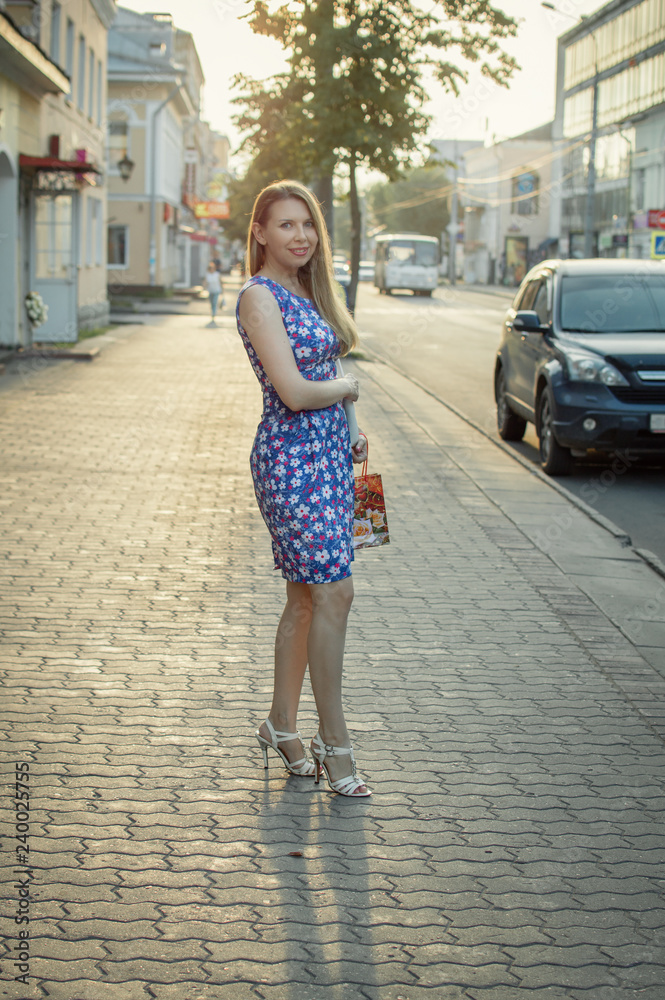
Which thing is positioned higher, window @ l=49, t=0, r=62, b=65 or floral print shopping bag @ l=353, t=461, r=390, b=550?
window @ l=49, t=0, r=62, b=65

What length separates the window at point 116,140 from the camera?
4553cm

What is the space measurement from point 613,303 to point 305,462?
7.81 metres

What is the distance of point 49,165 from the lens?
65.6 feet

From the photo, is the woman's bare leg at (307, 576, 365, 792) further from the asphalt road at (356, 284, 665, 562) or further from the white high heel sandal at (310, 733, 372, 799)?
the asphalt road at (356, 284, 665, 562)

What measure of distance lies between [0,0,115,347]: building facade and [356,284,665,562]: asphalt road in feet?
21.3

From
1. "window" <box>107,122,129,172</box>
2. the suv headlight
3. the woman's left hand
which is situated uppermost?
"window" <box>107,122,129,172</box>

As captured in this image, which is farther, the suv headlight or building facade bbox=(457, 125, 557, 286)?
building facade bbox=(457, 125, 557, 286)

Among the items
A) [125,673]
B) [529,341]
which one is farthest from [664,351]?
[125,673]

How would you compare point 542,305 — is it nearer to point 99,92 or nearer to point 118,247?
point 99,92

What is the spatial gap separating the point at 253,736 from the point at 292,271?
1.70 metres

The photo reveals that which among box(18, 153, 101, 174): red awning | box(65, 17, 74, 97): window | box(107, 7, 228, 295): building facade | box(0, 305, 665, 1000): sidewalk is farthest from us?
box(107, 7, 228, 295): building facade

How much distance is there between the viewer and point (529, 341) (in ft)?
36.7

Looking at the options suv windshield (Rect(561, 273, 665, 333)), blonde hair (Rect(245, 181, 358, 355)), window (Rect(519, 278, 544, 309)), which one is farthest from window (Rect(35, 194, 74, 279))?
blonde hair (Rect(245, 181, 358, 355))

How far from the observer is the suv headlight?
31.7 ft
